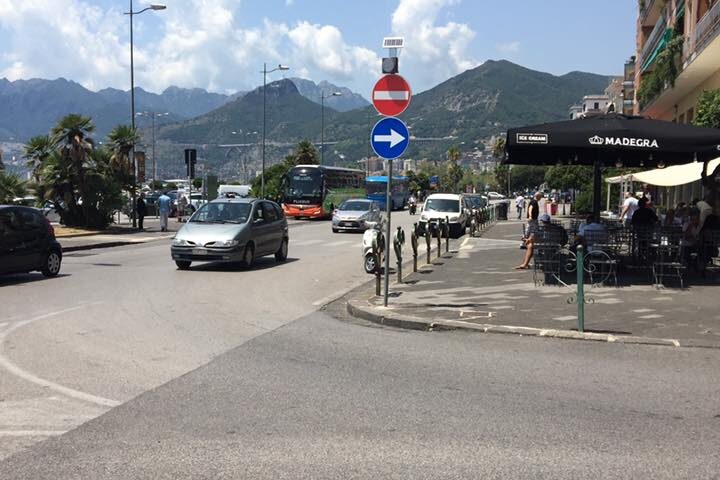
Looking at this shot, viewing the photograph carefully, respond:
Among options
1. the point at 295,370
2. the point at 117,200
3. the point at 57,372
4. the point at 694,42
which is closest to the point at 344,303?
the point at 295,370

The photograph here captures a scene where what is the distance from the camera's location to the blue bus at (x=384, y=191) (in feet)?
199

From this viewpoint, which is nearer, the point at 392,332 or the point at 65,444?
the point at 65,444

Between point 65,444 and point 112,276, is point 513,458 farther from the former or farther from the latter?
point 112,276

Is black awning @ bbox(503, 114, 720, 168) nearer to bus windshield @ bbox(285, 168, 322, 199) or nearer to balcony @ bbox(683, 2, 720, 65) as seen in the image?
balcony @ bbox(683, 2, 720, 65)

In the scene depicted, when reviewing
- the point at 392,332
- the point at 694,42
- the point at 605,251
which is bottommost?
the point at 392,332

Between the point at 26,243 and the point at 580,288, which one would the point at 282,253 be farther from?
the point at 580,288

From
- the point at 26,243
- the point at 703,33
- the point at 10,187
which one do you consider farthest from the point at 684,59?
the point at 10,187

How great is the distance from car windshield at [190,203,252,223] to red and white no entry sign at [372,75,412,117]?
712 cm

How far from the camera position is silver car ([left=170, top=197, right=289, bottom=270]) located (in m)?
15.8

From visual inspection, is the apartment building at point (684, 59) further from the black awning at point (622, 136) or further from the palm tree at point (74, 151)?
the palm tree at point (74, 151)

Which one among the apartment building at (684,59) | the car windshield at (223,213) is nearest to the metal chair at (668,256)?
the apartment building at (684,59)

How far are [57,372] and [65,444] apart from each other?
218cm

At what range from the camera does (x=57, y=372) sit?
6.87 meters

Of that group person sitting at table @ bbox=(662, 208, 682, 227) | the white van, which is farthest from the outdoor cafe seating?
the white van
